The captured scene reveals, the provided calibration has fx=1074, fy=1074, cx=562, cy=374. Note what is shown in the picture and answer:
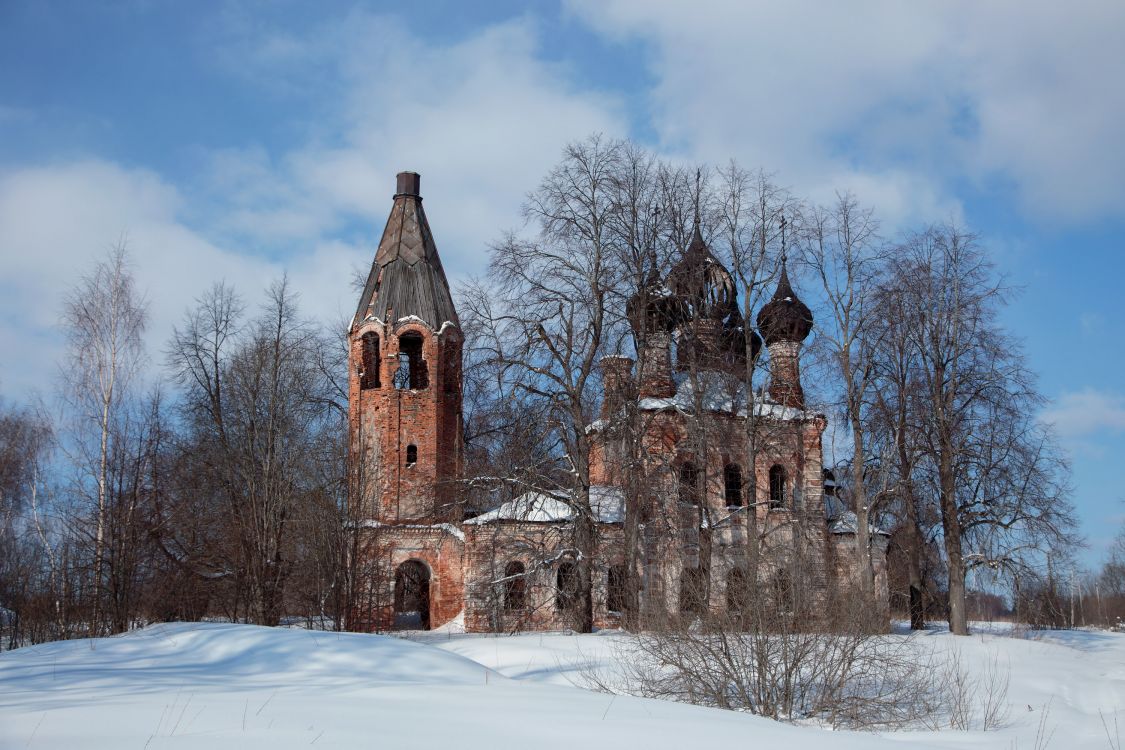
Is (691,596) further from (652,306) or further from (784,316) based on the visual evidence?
(784,316)

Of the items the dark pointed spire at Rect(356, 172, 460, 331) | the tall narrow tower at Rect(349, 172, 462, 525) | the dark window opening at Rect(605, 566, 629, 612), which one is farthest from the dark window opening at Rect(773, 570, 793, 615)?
the dark pointed spire at Rect(356, 172, 460, 331)

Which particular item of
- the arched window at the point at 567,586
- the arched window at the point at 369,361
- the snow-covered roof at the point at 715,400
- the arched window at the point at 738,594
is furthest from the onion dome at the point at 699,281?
the arched window at the point at 738,594

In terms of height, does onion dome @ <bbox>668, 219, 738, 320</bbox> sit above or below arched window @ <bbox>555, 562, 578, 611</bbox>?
above

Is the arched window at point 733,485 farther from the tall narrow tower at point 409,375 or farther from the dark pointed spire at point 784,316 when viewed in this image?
the tall narrow tower at point 409,375

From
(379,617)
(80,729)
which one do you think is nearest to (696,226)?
(379,617)

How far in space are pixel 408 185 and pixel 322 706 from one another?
23.2 m

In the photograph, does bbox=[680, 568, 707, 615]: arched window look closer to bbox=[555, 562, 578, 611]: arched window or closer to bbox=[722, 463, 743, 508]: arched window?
bbox=[555, 562, 578, 611]: arched window

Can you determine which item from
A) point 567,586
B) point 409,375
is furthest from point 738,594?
point 409,375

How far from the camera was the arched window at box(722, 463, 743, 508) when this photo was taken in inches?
1049

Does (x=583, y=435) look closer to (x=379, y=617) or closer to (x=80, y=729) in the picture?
(x=379, y=617)

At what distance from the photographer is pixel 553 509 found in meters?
24.5

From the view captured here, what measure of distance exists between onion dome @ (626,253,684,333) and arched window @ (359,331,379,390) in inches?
292

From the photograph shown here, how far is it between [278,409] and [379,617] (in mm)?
7577

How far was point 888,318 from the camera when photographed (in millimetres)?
23812
